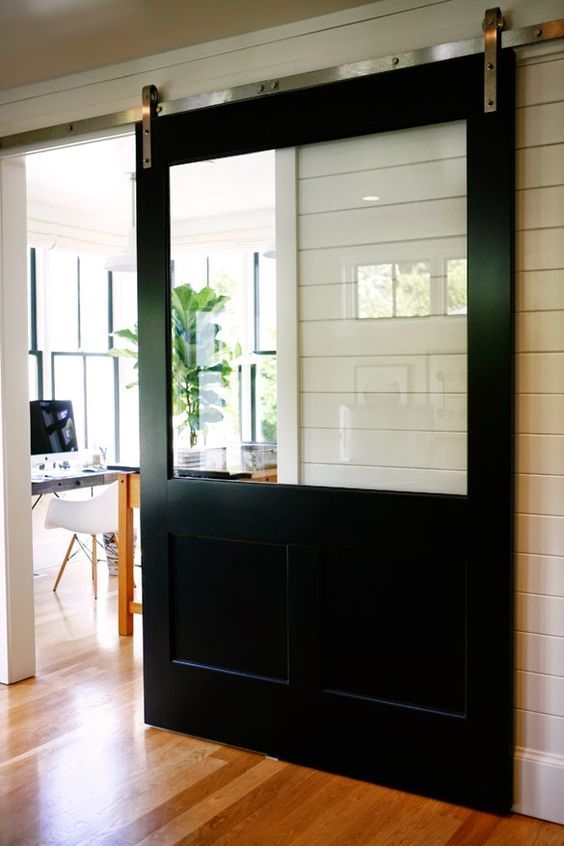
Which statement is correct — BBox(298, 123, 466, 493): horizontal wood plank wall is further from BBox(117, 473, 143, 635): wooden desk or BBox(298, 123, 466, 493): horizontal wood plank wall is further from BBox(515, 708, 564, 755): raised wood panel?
BBox(117, 473, 143, 635): wooden desk

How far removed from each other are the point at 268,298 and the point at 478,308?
787 mm

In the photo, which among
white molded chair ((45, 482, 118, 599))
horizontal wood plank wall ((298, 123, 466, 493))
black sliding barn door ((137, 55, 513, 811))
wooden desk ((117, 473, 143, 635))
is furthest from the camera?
white molded chair ((45, 482, 118, 599))

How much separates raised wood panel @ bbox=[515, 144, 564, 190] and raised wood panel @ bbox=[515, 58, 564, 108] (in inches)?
5.7

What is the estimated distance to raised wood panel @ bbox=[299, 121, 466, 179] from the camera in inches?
107

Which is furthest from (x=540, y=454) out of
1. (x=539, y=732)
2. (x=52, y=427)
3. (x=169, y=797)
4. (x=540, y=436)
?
(x=52, y=427)

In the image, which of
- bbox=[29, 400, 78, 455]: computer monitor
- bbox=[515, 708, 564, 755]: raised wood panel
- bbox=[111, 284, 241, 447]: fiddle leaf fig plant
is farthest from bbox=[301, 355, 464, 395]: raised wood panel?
bbox=[29, 400, 78, 455]: computer monitor

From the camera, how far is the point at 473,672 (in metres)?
2.71

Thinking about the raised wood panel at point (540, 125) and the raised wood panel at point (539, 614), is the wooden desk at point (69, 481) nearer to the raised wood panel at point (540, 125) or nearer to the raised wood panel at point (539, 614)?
the raised wood panel at point (539, 614)

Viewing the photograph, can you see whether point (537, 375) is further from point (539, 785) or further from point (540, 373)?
point (539, 785)

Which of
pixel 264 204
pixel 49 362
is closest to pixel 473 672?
pixel 264 204

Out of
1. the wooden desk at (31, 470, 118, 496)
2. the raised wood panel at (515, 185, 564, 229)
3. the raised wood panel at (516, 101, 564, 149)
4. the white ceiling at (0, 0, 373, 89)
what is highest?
the white ceiling at (0, 0, 373, 89)

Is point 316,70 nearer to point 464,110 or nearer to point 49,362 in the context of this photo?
point 464,110

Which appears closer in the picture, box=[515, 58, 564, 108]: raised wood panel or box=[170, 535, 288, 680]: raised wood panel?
box=[515, 58, 564, 108]: raised wood panel

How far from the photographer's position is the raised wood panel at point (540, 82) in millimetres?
2541
